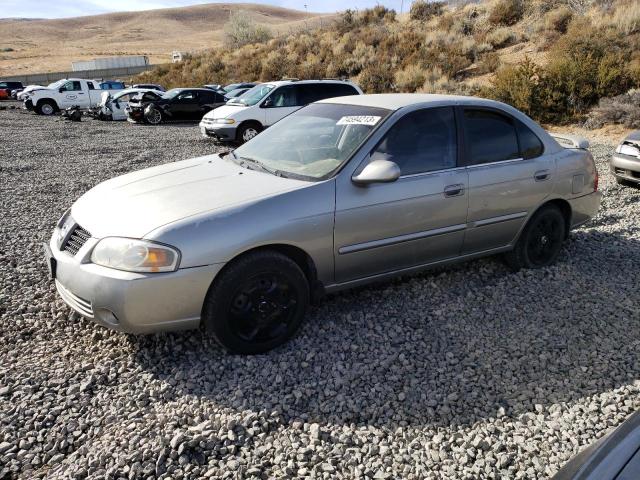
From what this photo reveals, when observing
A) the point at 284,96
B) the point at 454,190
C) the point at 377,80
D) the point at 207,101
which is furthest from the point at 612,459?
the point at 377,80

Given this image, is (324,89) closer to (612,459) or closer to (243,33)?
(612,459)

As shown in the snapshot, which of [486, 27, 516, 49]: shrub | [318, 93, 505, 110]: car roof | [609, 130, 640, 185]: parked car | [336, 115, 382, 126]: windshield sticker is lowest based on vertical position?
[609, 130, 640, 185]: parked car

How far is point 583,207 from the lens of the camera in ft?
16.2

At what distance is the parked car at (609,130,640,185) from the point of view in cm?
732

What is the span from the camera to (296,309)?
3.44 meters

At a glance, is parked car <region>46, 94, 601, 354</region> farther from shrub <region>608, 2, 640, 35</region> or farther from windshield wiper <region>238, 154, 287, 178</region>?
shrub <region>608, 2, 640, 35</region>

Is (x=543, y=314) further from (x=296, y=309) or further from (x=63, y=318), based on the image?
(x=63, y=318)

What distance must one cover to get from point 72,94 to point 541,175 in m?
24.3

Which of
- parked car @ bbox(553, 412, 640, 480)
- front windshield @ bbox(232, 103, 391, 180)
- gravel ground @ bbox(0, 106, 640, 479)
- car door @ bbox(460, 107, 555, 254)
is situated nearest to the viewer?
parked car @ bbox(553, 412, 640, 480)

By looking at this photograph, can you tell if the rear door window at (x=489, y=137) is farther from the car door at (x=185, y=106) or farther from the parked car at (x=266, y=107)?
the car door at (x=185, y=106)

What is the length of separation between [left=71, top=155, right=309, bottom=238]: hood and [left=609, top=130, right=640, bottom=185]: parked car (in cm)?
593

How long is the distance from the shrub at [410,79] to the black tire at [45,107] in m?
15.3

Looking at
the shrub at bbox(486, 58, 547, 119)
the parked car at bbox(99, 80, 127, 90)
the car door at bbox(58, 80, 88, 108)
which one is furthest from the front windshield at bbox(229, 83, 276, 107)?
the parked car at bbox(99, 80, 127, 90)

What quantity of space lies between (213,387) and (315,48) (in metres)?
30.4
